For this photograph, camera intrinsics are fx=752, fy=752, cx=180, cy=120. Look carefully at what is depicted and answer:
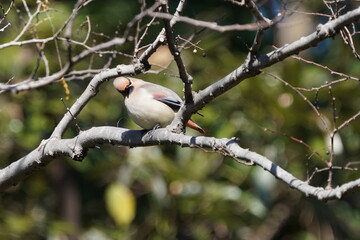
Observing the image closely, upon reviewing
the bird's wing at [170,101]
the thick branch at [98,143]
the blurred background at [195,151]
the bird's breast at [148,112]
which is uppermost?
the blurred background at [195,151]

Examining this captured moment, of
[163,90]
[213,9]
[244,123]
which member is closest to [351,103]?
[244,123]

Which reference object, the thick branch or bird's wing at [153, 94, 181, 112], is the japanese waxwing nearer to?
bird's wing at [153, 94, 181, 112]

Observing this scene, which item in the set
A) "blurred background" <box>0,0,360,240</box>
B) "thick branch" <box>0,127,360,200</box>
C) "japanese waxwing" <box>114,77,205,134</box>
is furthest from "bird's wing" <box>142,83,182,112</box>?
"blurred background" <box>0,0,360,240</box>

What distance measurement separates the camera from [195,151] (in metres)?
7.04

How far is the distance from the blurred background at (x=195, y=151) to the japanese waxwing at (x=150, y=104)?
68.6 inches

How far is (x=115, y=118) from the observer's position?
7012 mm

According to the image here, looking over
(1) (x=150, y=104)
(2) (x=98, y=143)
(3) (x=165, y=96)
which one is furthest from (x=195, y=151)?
(2) (x=98, y=143)

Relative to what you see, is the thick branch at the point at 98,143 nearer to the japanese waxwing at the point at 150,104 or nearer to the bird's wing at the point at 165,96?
the japanese waxwing at the point at 150,104

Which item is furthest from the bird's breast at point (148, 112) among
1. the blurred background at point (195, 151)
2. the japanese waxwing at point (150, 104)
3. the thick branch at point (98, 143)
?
the blurred background at point (195, 151)

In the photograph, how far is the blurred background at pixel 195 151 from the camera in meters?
6.77

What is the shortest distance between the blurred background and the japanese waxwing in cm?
174

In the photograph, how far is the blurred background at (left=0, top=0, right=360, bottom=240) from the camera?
6.77 m

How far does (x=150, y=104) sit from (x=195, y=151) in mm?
2471

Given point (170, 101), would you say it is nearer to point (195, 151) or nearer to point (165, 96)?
point (165, 96)
